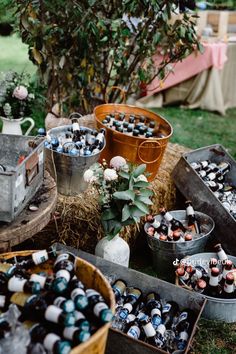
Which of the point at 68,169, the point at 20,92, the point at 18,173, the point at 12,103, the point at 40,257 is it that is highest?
the point at 18,173

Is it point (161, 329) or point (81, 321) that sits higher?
point (81, 321)

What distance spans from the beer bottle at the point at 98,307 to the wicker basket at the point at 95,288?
0.11ft

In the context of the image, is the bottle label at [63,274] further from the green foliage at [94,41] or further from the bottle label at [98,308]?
the green foliage at [94,41]

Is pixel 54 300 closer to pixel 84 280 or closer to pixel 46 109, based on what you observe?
pixel 84 280

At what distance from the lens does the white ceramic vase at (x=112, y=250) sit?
3055mm

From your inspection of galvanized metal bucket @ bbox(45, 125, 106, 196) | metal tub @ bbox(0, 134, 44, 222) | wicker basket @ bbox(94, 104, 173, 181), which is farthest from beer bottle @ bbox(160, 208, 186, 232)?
metal tub @ bbox(0, 134, 44, 222)

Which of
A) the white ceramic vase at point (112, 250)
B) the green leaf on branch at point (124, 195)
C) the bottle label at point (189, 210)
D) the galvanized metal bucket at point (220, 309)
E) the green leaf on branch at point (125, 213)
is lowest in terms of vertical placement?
the galvanized metal bucket at point (220, 309)

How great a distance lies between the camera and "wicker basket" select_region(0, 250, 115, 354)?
6.05 feet

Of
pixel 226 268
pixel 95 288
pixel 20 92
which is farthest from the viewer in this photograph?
pixel 20 92

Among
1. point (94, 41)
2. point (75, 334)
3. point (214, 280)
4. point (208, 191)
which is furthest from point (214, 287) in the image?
point (94, 41)

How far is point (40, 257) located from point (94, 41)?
2379 millimetres

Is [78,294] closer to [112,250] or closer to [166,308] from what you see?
[166,308]

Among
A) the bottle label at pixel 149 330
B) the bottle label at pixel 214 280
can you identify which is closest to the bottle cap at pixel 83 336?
the bottle label at pixel 149 330

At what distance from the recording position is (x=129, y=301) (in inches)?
113
